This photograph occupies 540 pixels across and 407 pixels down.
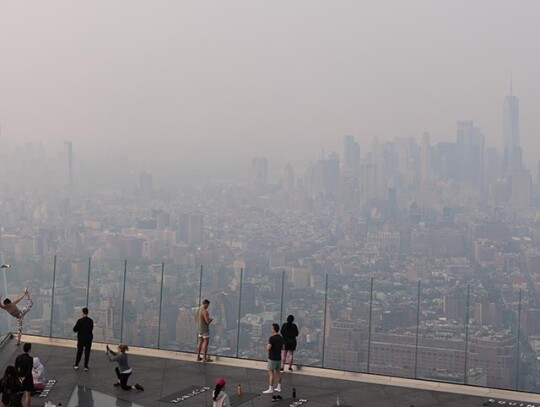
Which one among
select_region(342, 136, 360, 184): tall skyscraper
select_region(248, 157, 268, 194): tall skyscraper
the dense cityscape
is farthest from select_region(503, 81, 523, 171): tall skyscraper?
select_region(248, 157, 268, 194): tall skyscraper

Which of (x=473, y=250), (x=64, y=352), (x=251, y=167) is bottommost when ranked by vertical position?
(x=64, y=352)

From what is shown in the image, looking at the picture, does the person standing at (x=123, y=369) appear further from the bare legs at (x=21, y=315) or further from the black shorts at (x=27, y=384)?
the bare legs at (x=21, y=315)

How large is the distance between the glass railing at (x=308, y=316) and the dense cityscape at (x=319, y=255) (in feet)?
0.18

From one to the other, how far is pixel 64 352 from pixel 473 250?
4927 cm

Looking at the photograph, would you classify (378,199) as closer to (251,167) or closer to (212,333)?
(251,167)

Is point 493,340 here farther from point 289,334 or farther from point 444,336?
→ point 289,334

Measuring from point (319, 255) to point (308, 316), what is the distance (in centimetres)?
5139

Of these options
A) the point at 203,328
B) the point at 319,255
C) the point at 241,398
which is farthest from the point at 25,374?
the point at 319,255

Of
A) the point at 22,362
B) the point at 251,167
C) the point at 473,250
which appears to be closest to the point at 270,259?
the point at 473,250

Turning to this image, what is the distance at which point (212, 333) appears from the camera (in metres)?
24.1

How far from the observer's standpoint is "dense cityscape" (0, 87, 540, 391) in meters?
22.5

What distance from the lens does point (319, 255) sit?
75562 millimetres

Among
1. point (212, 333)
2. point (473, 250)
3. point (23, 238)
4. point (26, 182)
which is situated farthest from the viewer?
point (26, 182)

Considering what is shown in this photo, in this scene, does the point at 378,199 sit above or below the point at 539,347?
above
